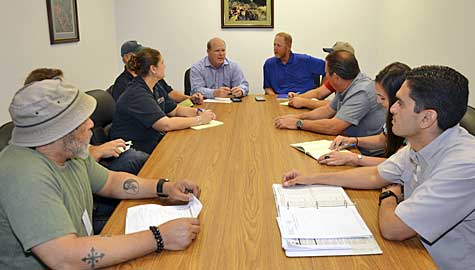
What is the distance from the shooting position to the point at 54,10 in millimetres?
3789

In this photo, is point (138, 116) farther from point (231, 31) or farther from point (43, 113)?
point (231, 31)

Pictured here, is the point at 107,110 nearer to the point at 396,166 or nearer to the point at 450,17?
the point at 396,166

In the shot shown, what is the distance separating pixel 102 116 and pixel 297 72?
2.49 m

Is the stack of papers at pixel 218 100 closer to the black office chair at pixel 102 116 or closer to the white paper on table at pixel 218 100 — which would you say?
the white paper on table at pixel 218 100

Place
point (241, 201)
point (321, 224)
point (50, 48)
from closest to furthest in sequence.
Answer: point (321, 224)
point (241, 201)
point (50, 48)

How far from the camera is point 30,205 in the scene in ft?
3.91

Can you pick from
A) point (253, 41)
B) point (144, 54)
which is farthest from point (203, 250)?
point (253, 41)

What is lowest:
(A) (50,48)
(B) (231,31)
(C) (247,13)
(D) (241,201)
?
(D) (241,201)

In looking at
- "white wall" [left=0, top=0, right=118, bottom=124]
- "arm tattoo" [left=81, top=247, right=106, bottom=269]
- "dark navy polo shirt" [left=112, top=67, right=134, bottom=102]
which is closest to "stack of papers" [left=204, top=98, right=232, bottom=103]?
"dark navy polo shirt" [left=112, top=67, right=134, bottom=102]

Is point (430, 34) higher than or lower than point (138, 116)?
higher

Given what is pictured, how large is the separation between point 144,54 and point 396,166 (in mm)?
1890

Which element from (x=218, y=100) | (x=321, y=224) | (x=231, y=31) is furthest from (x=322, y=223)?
(x=231, y=31)

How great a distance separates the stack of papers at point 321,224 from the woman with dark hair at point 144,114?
1313mm

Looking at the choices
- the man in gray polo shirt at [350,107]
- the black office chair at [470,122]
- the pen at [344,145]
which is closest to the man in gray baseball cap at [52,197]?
the pen at [344,145]
